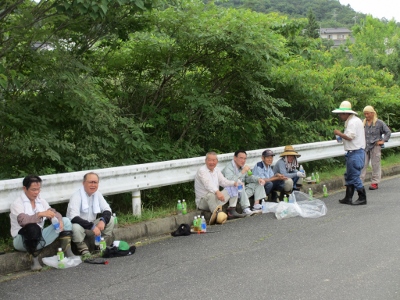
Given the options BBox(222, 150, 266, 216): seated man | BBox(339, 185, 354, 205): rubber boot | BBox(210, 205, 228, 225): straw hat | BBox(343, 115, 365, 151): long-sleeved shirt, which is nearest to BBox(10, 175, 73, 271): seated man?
BBox(210, 205, 228, 225): straw hat

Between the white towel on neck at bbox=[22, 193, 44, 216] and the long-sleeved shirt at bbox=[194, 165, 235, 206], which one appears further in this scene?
the long-sleeved shirt at bbox=[194, 165, 235, 206]

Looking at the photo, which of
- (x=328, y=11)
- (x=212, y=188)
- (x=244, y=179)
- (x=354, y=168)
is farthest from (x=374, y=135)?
(x=328, y=11)

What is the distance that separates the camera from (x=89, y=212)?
6957mm

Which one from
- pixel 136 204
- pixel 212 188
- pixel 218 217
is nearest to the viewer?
pixel 136 204

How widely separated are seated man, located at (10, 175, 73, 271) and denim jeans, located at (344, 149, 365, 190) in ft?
18.1

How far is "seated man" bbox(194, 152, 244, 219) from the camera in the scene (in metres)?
8.59

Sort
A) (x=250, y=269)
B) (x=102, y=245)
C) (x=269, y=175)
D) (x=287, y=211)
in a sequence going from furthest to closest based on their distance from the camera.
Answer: (x=269, y=175) < (x=287, y=211) < (x=102, y=245) < (x=250, y=269)

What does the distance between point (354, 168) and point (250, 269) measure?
4978 millimetres

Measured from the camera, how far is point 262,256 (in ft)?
20.9

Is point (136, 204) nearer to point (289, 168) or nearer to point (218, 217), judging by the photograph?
point (218, 217)

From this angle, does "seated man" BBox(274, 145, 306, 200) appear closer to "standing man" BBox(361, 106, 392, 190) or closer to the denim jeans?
the denim jeans

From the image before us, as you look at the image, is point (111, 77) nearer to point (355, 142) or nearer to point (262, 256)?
point (355, 142)

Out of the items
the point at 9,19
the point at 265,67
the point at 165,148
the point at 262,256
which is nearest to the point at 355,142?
the point at 265,67

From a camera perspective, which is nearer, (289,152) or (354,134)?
(354,134)
